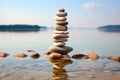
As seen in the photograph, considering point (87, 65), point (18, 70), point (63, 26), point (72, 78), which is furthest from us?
point (63, 26)

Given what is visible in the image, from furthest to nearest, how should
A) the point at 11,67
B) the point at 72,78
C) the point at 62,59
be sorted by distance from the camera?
the point at 62,59 < the point at 11,67 < the point at 72,78

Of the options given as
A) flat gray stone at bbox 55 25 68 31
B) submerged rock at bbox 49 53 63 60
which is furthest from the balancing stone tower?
submerged rock at bbox 49 53 63 60

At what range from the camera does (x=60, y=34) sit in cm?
2389

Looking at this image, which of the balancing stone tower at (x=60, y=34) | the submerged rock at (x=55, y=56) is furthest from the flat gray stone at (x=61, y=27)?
the submerged rock at (x=55, y=56)

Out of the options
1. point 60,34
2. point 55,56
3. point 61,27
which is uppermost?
point 61,27

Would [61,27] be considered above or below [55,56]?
above

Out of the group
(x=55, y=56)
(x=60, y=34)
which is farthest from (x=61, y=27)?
(x=55, y=56)

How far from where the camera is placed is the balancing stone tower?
2361 centimetres

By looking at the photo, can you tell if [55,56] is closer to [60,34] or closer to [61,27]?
[60,34]

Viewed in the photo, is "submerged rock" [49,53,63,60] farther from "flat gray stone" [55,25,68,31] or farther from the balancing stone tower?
"flat gray stone" [55,25,68,31]

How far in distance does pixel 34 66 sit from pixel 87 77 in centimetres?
475

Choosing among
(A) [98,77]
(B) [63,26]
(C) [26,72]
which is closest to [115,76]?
(A) [98,77]

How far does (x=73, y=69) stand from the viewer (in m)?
17.4

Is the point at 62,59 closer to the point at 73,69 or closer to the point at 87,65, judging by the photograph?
the point at 87,65
